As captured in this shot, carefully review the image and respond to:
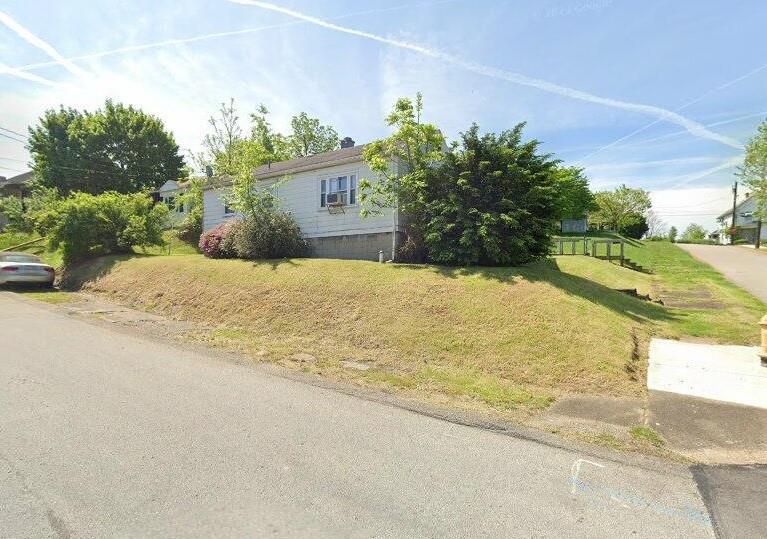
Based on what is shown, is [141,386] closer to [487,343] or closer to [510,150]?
[487,343]

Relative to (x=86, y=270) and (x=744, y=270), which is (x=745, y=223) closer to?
(x=744, y=270)

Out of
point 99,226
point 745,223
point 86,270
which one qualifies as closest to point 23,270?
point 86,270

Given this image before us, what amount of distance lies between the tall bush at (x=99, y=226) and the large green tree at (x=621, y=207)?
157 ft

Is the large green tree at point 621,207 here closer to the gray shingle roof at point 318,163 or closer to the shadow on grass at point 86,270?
the gray shingle roof at point 318,163

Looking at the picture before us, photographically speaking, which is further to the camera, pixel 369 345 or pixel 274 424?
pixel 369 345

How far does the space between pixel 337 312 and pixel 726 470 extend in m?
7.24

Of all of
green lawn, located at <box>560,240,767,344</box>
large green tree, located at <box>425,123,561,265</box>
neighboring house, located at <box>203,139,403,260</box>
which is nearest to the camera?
green lawn, located at <box>560,240,767,344</box>

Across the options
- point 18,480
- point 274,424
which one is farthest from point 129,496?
point 274,424

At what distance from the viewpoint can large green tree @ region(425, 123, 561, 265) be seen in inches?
463

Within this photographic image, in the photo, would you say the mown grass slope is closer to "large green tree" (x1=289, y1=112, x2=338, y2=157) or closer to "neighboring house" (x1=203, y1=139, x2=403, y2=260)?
"neighboring house" (x1=203, y1=139, x2=403, y2=260)

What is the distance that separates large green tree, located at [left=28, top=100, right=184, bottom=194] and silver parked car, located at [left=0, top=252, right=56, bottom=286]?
25478 mm

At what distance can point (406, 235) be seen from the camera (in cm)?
1452

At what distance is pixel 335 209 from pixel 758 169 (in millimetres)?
36054

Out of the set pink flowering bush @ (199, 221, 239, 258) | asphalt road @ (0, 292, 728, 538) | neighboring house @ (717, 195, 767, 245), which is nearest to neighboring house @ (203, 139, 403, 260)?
pink flowering bush @ (199, 221, 239, 258)
